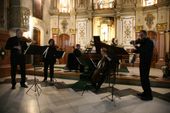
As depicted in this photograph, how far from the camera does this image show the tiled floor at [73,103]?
4105 mm

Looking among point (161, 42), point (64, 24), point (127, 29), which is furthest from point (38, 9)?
point (161, 42)

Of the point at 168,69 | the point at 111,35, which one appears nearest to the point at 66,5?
the point at 111,35

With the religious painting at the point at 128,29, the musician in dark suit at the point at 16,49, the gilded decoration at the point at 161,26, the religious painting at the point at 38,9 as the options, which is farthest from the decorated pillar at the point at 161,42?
the musician in dark suit at the point at 16,49

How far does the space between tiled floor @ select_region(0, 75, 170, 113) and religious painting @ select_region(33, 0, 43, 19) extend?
899 cm

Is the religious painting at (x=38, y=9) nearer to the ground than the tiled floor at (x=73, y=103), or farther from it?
farther from it

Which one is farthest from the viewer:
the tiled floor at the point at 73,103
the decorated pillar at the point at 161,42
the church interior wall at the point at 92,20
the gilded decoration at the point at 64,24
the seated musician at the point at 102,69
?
the gilded decoration at the point at 64,24

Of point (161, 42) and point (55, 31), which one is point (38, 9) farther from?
point (161, 42)

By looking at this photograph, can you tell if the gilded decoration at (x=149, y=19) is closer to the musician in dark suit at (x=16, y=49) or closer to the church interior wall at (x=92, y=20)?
the church interior wall at (x=92, y=20)

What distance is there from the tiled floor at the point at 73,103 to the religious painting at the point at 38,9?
8.99 m

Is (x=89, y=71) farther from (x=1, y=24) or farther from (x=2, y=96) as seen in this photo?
(x=1, y=24)

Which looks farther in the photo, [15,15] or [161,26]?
[161,26]

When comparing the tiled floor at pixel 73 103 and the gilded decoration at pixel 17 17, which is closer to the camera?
the tiled floor at pixel 73 103

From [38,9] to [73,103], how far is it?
11052 millimetres

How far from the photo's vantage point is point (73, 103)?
15.2 ft
